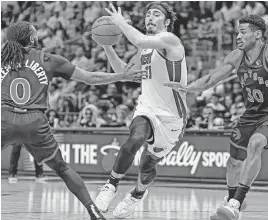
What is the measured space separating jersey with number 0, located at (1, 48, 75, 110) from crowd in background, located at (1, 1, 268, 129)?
9.16 m

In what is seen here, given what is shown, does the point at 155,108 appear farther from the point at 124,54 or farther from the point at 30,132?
the point at 124,54

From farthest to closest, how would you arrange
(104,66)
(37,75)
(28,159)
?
(104,66) → (28,159) → (37,75)

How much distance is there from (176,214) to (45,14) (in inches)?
630

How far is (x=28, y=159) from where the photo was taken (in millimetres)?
17797

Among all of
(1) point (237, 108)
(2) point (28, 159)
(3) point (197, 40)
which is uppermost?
(3) point (197, 40)

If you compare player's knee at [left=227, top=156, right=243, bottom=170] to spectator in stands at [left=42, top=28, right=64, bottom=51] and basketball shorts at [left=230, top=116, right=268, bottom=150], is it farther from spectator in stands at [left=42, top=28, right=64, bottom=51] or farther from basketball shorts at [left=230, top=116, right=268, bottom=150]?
spectator in stands at [left=42, top=28, right=64, bottom=51]

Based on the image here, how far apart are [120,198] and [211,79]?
4.21 m

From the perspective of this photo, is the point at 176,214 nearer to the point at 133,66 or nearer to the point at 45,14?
the point at 133,66

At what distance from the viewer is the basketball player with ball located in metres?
8.16

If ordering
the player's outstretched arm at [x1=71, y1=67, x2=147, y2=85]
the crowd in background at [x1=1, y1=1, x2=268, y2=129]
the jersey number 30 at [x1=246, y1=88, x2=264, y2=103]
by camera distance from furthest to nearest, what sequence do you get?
the crowd in background at [x1=1, y1=1, x2=268, y2=129]
the jersey number 30 at [x1=246, y1=88, x2=264, y2=103]
the player's outstretched arm at [x1=71, y1=67, x2=147, y2=85]

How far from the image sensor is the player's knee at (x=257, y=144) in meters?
7.94

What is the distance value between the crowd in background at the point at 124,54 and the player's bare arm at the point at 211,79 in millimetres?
7555

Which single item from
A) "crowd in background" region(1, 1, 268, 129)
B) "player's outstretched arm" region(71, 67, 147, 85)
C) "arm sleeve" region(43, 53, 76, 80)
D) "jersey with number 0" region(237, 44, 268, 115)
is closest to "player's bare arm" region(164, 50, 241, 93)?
"jersey with number 0" region(237, 44, 268, 115)

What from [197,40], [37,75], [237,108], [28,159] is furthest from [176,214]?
[197,40]
